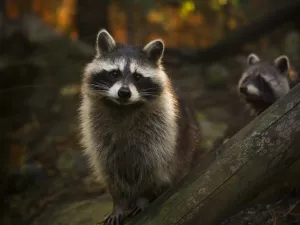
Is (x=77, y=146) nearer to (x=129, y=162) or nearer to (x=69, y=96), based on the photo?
(x=69, y=96)

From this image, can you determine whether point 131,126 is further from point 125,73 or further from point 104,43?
point 104,43

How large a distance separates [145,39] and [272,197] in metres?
5.58

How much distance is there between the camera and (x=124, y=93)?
109 inches

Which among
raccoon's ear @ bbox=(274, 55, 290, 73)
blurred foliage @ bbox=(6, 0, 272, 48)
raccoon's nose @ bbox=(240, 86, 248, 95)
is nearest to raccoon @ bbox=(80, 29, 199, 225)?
raccoon's nose @ bbox=(240, 86, 248, 95)

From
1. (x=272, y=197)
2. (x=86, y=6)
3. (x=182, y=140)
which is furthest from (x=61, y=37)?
(x=272, y=197)

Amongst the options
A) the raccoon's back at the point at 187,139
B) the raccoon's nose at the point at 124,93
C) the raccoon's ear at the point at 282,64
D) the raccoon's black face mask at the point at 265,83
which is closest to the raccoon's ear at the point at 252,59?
the raccoon's black face mask at the point at 265,83

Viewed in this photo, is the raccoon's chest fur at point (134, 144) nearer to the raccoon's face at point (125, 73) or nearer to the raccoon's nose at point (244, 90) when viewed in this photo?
the raccoon's face at point (125, 73)

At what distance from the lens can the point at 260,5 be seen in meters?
8.09

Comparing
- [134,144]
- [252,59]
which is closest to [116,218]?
[134,144]

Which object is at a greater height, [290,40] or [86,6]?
[86,6]

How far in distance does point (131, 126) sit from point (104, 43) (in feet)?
2.08

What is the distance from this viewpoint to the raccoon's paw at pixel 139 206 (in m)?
3.08

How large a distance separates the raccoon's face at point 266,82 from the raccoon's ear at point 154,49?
1.40 metres

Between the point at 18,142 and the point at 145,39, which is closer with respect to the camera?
the point at 18,142
